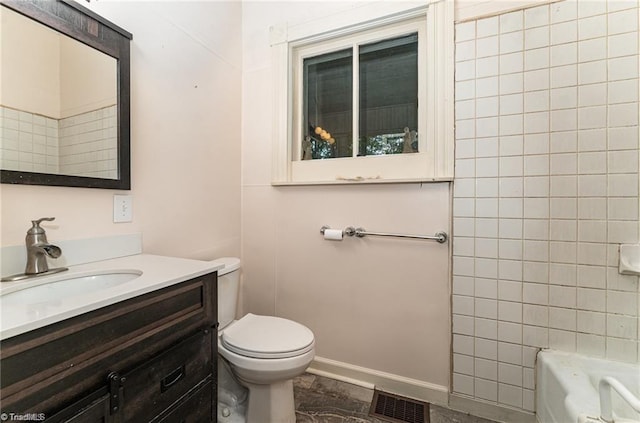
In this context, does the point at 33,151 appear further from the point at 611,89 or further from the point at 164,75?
the point at 611,89

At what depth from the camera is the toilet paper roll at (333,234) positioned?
5.36ft

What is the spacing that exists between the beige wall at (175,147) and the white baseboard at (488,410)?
151 centimetres

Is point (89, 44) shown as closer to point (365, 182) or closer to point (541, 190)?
point (365, 182)

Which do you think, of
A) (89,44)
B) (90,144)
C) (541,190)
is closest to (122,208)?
(90,144)

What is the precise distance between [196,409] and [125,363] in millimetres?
371

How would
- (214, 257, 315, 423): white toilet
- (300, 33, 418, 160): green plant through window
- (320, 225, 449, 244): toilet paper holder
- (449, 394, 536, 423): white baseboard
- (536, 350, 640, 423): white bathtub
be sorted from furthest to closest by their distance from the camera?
1. (300, 33, 418, 160): green plant through window
2. (320, 225, 449, 244): toilet paper holder
3. (449, 394, 536, 423): white baseboard
4. (214, 257, 315, 423): white toilet
5. (536, 350, 640, 423): white bathtub

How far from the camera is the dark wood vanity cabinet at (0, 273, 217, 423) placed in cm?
58

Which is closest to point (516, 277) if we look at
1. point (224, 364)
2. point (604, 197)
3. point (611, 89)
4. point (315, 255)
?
point (604, 197)

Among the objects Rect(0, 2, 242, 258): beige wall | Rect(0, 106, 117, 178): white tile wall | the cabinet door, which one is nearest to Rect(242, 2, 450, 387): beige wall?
Rect(0, 2, 242, 258): beige wall

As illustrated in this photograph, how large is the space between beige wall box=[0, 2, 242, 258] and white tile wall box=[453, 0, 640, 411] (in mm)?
1341

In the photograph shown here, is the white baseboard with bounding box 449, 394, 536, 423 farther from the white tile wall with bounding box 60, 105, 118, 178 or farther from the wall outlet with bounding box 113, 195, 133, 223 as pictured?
the white tile wall with bounding box 60, 105, 118, 178

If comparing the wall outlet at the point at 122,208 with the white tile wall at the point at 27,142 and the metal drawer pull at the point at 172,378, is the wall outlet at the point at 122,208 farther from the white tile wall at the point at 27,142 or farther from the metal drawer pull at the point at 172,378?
the metal drawer pull at the point at 172,378

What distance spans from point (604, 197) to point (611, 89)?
1.48ft

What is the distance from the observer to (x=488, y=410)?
55.1 inches
